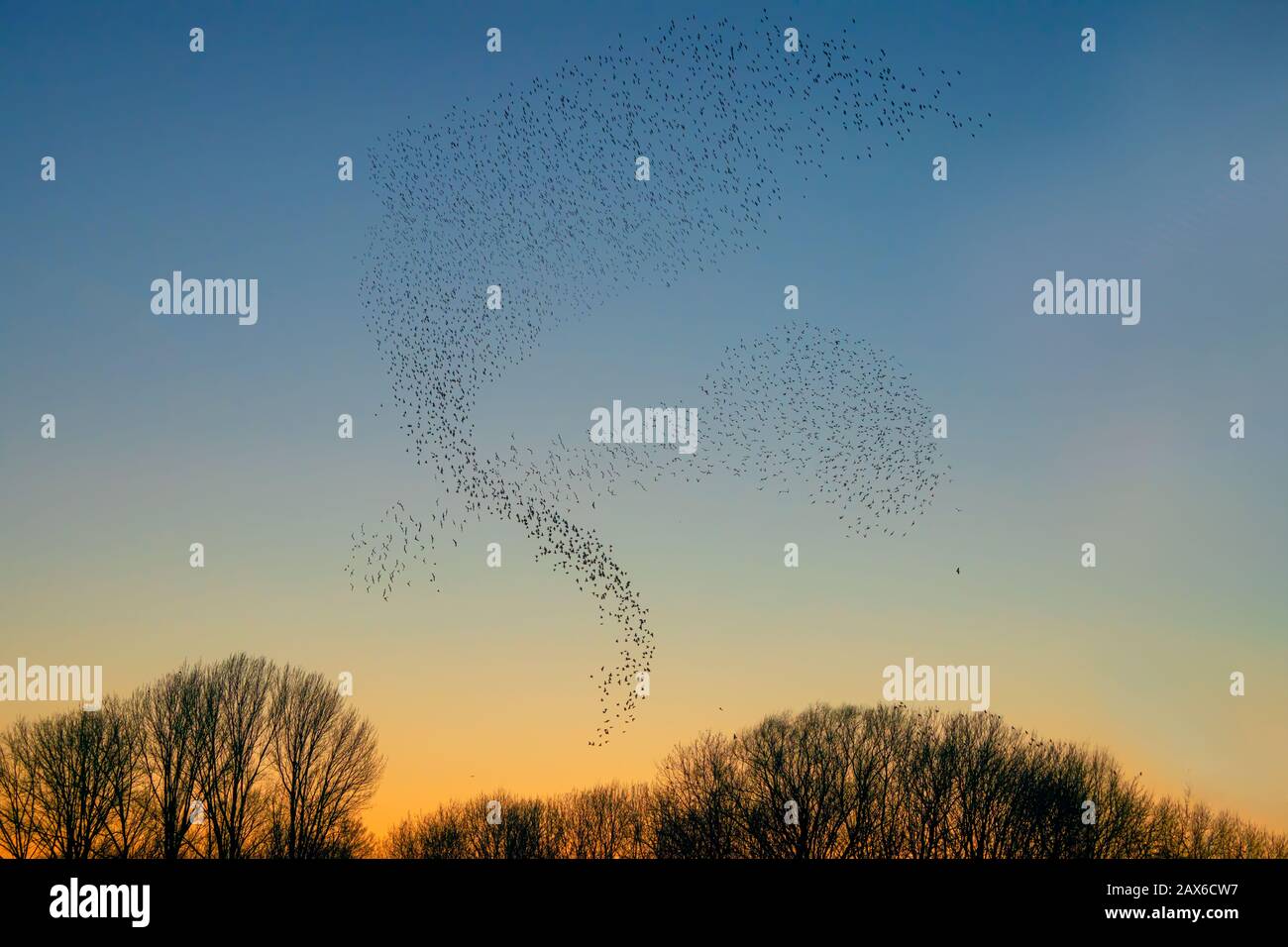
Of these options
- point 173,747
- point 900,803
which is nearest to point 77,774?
point 173,747

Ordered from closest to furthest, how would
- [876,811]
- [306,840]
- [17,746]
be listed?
[17,746]
[306,840]
[876,811]

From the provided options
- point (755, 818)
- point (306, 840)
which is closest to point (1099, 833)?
point (755, 818)

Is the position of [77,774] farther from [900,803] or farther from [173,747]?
[900,803]

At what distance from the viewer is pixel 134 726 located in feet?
193
